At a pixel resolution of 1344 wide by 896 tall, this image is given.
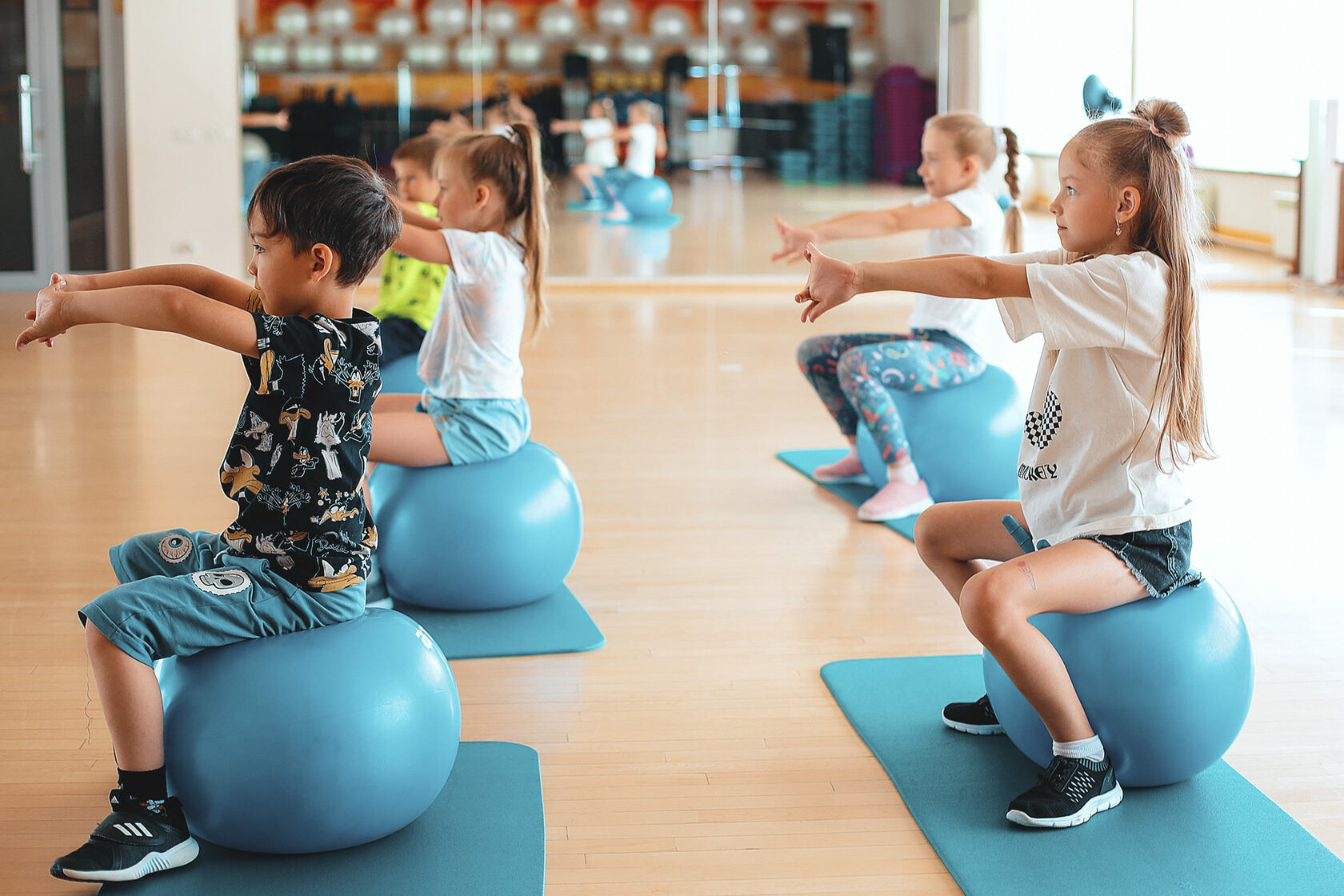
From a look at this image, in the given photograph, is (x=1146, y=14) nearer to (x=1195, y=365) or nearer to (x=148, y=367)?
(x=148, y=367)

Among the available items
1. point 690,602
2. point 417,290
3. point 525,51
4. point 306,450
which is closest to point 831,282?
point 306,450

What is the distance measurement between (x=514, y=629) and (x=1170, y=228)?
155cm

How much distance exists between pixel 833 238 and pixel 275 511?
2.09m

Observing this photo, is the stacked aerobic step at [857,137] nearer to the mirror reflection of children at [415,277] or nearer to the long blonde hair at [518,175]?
the mirror reflection of children at [415,277]

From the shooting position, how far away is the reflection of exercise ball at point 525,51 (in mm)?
8398

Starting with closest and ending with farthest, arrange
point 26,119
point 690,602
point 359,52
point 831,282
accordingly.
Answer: point 831,282
point 690,602
point 26,119
point 359,52

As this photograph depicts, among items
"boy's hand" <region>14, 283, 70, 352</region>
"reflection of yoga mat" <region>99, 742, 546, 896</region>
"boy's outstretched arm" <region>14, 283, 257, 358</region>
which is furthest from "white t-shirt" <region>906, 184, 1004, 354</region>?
"boy's hand" <region>14, 283, 70, 352</region>

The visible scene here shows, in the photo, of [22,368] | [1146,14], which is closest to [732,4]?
[1146,14]

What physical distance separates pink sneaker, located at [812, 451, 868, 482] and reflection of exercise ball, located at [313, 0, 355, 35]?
528cm

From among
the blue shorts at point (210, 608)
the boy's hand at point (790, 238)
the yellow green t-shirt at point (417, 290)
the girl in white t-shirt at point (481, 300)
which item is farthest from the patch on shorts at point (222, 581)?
the yellow green t-shirt at point (417, 290)

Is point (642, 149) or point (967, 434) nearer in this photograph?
point (967, 434)

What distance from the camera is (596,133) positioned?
855 cm

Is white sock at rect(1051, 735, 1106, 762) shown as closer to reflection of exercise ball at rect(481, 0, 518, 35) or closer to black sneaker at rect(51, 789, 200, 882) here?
black sneaker at rect(51, 789, 200, 882)

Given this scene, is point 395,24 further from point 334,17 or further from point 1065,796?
point 1065,796
